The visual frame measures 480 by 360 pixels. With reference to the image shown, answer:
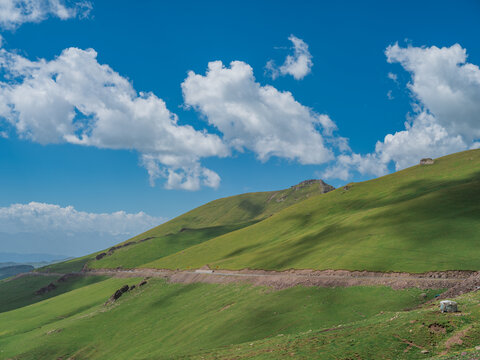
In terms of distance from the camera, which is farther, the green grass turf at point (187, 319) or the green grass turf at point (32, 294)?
the green grass turf at point (32, 294)

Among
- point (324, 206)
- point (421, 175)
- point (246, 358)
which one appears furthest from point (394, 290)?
point (421, 175)

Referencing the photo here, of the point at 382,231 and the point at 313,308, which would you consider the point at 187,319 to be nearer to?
the point at 313,308

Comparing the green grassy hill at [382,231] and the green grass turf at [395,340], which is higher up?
the green grassy hill at [382,231]

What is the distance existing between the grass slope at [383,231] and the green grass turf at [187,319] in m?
11.8

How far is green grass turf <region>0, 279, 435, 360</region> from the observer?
47906 millimetres

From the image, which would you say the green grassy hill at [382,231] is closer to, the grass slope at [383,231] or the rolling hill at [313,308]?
the grass slope at [383,231]

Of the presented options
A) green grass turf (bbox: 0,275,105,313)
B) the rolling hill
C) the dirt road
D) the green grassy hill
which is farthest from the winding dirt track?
green grass turf (bbox: 0,275,105,313)

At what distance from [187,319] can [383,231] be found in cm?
4721

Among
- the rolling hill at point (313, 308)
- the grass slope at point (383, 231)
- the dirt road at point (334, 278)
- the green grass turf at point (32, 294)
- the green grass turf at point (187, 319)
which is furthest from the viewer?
the green grass turf at point (32, 294)

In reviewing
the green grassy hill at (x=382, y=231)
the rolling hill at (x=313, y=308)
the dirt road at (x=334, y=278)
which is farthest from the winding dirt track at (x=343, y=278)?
the green grassy hill at (x=382, y=231)

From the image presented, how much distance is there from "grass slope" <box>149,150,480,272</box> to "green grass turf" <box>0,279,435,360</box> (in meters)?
11.8

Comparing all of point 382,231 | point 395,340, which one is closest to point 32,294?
point 382,231

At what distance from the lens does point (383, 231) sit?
255 feet

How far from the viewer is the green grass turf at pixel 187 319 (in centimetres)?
4791
